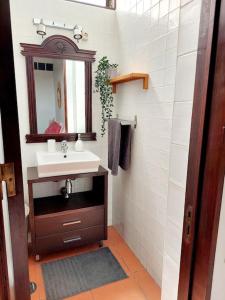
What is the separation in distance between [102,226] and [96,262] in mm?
333

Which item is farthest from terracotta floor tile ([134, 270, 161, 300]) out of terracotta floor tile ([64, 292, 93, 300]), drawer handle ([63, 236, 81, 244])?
drawer handle ([63, 236, 81, 244])

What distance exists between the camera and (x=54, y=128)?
7.51 ft

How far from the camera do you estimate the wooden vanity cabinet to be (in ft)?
6.56

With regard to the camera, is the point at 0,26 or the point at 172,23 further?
the point at 172,23

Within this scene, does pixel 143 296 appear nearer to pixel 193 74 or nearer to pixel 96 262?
pixel 96 262

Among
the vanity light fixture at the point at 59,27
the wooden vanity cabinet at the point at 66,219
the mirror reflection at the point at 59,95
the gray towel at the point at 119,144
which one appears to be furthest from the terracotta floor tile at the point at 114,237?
the vanity light fixture at the point at 59,27

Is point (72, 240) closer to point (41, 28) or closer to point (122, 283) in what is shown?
point (122, 283)

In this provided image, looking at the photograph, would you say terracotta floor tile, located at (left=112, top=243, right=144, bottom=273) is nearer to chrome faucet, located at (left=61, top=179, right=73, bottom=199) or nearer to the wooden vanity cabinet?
the wooden vanity cabinet

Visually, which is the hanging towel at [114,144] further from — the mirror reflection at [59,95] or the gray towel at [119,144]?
the mirror reflection at [59,95]

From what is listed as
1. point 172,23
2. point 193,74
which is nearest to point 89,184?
point 172,23

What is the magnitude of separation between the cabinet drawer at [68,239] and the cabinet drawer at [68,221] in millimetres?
46

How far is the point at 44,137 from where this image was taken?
2246 millimetres

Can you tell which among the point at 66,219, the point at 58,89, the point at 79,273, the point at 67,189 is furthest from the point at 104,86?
the point at 79,273

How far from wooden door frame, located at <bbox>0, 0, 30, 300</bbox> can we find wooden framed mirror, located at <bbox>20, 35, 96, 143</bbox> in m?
1.49
